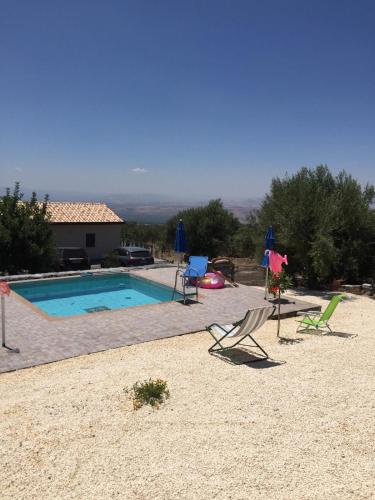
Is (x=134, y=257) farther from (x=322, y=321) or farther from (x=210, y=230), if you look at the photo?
(x=322, y=321)

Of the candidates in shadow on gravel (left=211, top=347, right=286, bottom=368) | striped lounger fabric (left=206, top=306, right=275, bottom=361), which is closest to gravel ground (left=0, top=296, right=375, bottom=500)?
shadow on gravel (left=211, top=347, right=286, bottom=368)

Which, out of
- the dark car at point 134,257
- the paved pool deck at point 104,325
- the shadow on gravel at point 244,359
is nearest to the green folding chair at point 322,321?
the paved pool deck at point 104,325

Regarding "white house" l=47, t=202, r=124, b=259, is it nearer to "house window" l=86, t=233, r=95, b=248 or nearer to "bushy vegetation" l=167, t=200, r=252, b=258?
"house window" l=86, t=233, r=95, b=248

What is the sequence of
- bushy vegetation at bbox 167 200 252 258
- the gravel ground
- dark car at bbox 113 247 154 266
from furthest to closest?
bushy vegetation at bbox 167 200 252 258, dark car at bbox 113 247 154 266, the gravel ground

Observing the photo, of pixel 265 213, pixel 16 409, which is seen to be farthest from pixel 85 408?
pixel 265 213

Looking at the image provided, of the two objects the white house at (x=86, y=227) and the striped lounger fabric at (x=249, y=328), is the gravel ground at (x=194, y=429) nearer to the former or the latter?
the striped lounger fabric at (x=249, y=328)

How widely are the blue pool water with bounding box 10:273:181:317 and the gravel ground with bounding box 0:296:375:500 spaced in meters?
6.72

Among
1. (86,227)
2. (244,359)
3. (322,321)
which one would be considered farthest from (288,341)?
(86,227)

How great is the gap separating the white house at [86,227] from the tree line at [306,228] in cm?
813

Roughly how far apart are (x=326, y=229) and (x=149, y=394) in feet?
38.1

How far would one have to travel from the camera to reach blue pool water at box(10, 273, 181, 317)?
14922mm

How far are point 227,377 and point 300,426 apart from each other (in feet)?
6.26

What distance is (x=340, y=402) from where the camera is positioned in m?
6.16

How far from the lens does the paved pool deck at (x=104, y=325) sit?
8.78m
